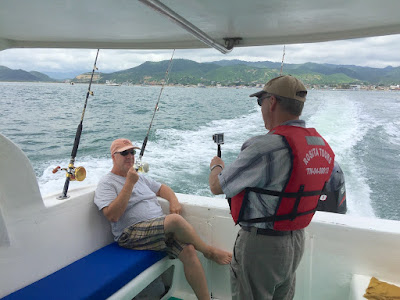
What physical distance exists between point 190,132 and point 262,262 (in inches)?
326

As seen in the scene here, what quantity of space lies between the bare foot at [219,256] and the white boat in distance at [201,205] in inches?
3.3

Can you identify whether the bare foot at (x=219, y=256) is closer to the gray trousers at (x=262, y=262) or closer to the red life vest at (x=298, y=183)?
the gray trousers at (x=262, y=262)

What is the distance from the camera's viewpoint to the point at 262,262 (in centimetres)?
130

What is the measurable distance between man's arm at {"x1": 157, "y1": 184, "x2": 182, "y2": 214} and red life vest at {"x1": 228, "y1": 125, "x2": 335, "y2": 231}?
1.06 meters

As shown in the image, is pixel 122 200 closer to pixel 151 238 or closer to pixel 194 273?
pixel 151 238

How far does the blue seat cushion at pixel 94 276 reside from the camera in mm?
1679

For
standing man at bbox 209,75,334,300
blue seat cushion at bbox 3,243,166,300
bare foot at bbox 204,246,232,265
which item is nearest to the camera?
standing man at bbox 209,75,334,300

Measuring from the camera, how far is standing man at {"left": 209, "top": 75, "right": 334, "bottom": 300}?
1198 mm

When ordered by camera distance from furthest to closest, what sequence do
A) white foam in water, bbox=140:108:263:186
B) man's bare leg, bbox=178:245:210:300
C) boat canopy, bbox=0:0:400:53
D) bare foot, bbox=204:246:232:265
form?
white foam in water, bbox=140:108:263:186
bare foot, bbox=204:246:232:265
man's bare leg, bbox=178:245:210:300
boat canopy, bbox=0:0:400:53

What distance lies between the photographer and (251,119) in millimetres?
10133

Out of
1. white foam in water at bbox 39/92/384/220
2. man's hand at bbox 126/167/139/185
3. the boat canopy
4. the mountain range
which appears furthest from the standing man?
white foam in water at bbox 39/92/384/220

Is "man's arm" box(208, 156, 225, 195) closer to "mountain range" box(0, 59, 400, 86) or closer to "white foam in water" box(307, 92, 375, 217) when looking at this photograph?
"mountain range" box(0, 59, 400, 86)

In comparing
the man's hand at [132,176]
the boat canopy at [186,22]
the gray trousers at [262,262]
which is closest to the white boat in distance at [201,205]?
the boat canopy at [186,22]

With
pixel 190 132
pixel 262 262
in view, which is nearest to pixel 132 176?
pixel 262 262
